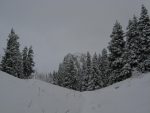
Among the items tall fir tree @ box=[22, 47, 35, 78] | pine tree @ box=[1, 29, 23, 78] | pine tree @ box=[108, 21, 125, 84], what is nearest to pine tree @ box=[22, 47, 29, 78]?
tall fir tree @ box=[22, 47, 35, 78]

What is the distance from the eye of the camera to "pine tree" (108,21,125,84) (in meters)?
31.1

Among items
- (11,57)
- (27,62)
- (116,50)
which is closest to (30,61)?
(27,62)

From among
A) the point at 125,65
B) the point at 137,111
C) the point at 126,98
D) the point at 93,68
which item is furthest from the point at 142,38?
the point at 137,111

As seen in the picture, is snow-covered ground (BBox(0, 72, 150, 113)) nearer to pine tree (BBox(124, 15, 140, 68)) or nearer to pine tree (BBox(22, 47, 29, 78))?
pine tree (BBox(124, 15, 140, 68))

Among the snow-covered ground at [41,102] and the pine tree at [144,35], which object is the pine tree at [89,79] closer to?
the pine tree at [144,35]

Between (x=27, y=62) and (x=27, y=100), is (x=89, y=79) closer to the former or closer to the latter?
(x=27, y=62)

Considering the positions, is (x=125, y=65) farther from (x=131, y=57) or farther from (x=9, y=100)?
(x=9, y=100)

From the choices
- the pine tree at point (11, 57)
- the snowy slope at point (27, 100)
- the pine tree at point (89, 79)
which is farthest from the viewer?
the pine tree at point (89, 79)

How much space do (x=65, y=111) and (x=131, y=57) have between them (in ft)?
80.9

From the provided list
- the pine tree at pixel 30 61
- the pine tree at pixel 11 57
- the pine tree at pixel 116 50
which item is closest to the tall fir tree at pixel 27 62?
the pine tree at pixel 30 61

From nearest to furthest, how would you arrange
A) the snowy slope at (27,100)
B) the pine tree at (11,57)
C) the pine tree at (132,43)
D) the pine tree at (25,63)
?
1. the snowy slope at (27,100)
2. the pine tree at (132,43)
3. the pine tree at (11,57)
4. the pine tree at (25,63)

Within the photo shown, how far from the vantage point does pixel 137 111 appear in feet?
22.4

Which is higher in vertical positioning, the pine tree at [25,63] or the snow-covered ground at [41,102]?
the pine tree at [25,63]

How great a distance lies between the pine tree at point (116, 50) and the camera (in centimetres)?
3108
